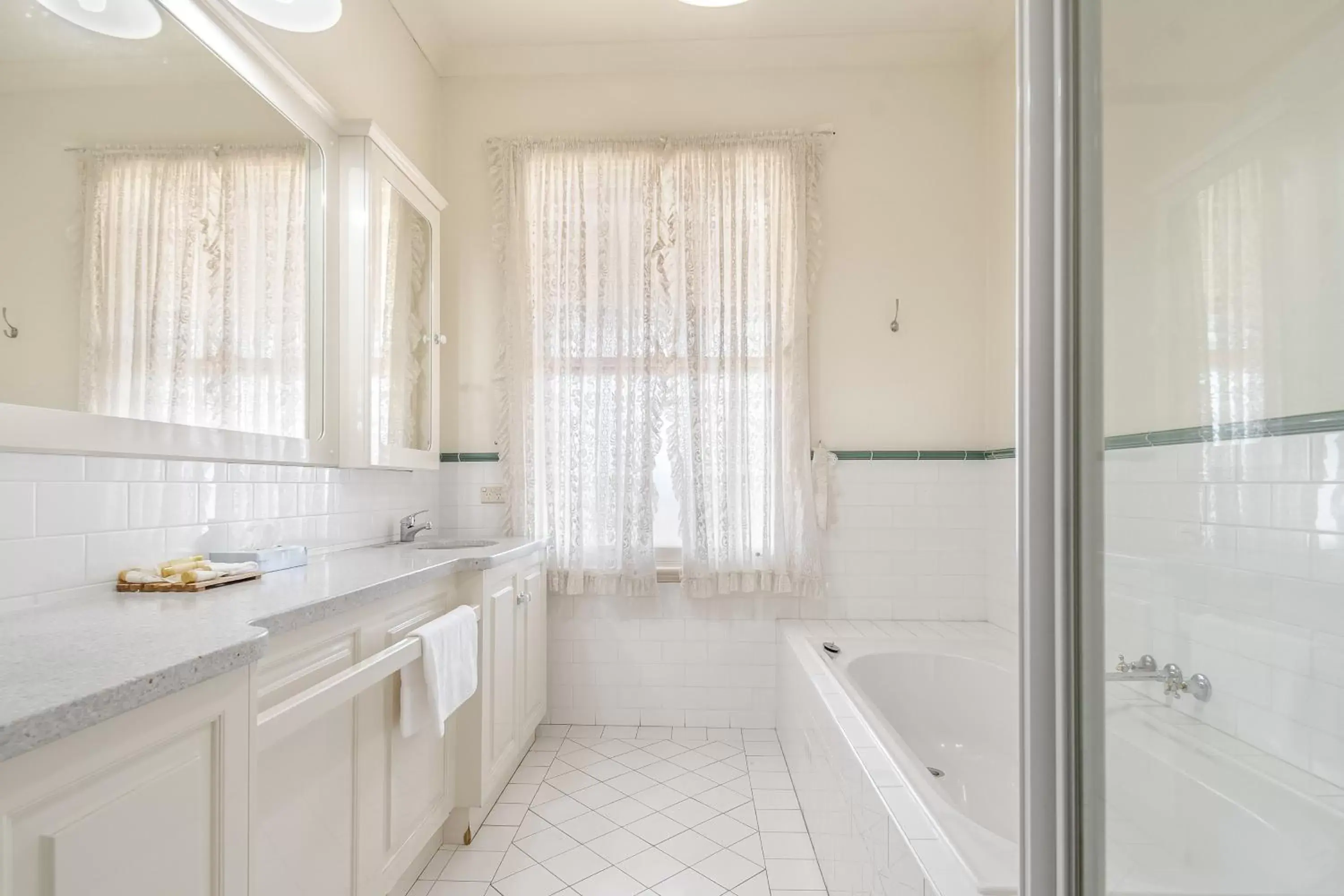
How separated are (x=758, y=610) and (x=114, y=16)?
2702 millimetres

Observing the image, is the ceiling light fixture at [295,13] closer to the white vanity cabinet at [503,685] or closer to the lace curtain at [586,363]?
the lace curtain at [586,363]

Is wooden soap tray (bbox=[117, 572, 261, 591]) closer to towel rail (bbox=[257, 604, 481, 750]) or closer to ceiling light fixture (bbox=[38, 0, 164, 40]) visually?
towel rail (bbox=[257, 604, 481, 750])

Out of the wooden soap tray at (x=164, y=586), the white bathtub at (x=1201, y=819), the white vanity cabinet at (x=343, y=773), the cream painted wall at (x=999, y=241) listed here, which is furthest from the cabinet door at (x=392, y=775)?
the cream painted wall at (x=999, y=241)

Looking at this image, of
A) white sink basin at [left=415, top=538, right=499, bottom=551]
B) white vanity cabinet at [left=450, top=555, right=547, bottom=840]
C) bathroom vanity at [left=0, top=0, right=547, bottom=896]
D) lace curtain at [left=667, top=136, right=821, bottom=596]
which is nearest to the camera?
bathroom vanity at [left=0, top=0, right=547, bottom=896]

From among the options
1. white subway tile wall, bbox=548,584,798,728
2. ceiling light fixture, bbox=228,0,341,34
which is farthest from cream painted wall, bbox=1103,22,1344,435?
white subway tile wall, bbox=548,584,798,728

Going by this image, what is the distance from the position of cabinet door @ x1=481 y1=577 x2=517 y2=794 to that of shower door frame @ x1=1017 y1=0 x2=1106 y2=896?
182 cm

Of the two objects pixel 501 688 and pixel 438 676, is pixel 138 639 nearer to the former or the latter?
pixel 438 676

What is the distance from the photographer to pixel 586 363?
9.53 feet

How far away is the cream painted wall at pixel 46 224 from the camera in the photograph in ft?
3.62

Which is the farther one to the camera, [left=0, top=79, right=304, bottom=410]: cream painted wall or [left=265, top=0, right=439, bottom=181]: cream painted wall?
[left=265, top=0, right=439, bottom=181]: cream painted wall

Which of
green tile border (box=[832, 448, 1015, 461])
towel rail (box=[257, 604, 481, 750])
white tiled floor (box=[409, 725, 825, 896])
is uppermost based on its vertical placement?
green tile border (box=[832, 448, 1015, 461])

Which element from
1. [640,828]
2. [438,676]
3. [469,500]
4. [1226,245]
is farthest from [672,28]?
[640,828]

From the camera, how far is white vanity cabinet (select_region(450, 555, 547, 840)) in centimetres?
205

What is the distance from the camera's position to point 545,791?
2.35 metres
